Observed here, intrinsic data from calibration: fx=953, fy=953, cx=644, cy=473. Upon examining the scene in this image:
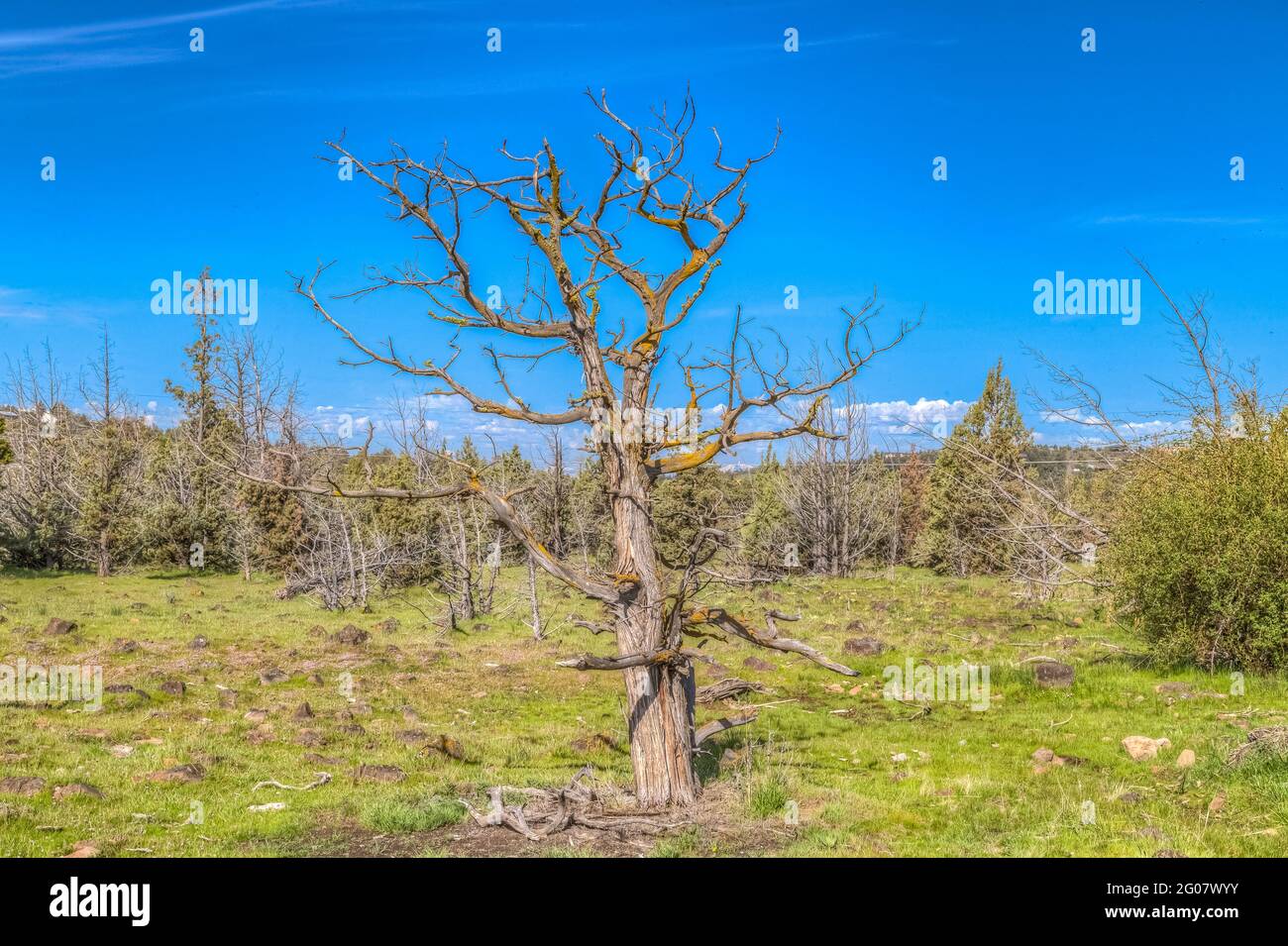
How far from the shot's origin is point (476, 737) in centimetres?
1288

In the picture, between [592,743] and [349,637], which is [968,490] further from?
[592,743]

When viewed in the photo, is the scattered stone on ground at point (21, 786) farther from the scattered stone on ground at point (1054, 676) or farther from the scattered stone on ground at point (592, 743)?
the scattered stone on ground at point (1054, 676)

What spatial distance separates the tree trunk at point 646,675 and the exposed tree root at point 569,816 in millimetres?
303

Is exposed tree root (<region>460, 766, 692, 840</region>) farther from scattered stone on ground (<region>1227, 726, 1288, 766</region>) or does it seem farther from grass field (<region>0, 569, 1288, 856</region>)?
scattered stone on ground (<region>1227, 726, 1288, 766</region>)

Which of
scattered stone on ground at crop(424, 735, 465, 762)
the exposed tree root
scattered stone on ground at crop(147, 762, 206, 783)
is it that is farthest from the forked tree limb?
scattered stone on ground at crop(147, 762, 206, 783)

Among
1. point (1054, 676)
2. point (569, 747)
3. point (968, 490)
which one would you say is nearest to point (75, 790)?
point (569, 747)

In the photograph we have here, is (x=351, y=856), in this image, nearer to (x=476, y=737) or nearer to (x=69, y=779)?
(x=69, y=779)

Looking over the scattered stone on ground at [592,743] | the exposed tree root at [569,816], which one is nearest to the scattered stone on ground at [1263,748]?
the exposed tree root at [569,816]

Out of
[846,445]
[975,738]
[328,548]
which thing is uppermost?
[846,445]

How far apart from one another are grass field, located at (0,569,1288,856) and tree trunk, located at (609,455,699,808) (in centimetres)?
50

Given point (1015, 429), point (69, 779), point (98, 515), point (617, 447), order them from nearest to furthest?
1. point (617, 447)
2. point (69, 779)
3. point (98, 515)
4. point (1015, 429)

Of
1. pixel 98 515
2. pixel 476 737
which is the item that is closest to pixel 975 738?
pixel 476 737

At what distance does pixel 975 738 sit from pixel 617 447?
689cm

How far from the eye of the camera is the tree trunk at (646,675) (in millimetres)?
8250
